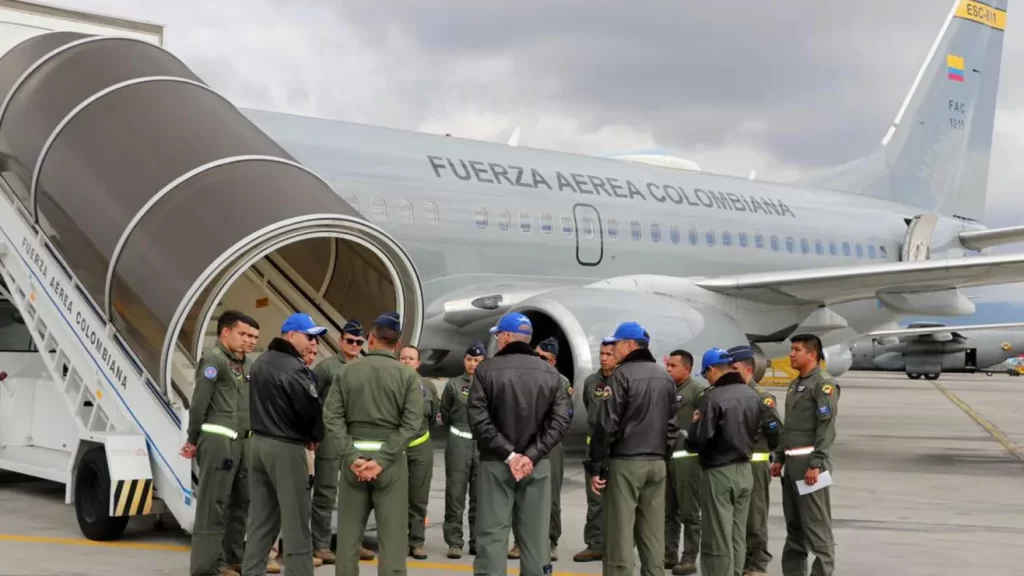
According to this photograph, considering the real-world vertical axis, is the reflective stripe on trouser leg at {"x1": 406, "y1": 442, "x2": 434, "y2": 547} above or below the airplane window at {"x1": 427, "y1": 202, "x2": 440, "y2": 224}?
below

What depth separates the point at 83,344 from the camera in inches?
289

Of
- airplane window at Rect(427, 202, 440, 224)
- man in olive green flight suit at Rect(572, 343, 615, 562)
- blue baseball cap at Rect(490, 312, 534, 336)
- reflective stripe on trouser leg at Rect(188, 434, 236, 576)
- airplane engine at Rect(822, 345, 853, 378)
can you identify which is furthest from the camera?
airplane engine at Rect(822, 345, 853, 378)

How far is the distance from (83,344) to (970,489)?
332 inches

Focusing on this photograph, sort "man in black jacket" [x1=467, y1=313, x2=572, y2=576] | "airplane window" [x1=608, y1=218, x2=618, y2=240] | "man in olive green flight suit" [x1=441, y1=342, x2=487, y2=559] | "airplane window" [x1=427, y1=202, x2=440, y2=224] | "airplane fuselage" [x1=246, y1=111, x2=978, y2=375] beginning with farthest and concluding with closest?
"airplane window" [x1=608, y1=218, x2=618, y2=240], "airplane window" [x1=427, y1=202, x2=440, y2=224], "airplane fuselage" [x1=246, y1=111, x2=978, y2=375], "man in olive green flight suit" [x1=441, y1=342, x2=487, y2=559], "man in black jacket" [x1=467, y1=313, x2=572, y2=576]

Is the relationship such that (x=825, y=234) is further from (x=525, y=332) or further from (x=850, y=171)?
(x=525, y=332)

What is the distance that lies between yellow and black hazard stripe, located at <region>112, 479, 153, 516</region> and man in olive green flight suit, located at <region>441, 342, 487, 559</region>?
1933 mm

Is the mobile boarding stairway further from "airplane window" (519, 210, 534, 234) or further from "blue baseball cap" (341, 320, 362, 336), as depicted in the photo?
"airplane window" (519, 210, 534, 234)

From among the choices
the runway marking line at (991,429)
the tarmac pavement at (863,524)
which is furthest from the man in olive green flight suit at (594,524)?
the runway marking line at (991,429)

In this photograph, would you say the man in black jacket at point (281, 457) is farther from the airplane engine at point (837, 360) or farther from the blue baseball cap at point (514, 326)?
the airplane engine at point (837, 360)

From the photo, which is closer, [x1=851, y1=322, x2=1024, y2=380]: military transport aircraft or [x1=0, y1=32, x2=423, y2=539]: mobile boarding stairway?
[x1=0, y1=32, x2=423, y2=539]: mobile boarding stairway

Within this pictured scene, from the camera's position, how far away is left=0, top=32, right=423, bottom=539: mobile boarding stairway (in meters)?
6.83

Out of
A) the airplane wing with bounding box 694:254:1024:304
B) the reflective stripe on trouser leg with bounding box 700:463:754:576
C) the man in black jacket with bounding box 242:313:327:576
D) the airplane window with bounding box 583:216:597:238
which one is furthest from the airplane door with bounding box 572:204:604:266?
the man in black jacket with bounding box 242:313:327:576

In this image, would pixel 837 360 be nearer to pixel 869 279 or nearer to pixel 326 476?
pixel 869 279

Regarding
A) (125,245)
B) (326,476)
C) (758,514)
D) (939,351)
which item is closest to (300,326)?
(326,476)
